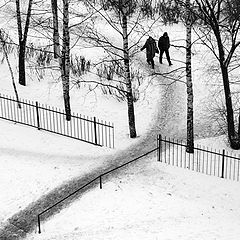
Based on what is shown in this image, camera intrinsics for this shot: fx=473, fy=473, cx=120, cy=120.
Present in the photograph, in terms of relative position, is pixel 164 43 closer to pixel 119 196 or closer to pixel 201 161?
pixel 201 161

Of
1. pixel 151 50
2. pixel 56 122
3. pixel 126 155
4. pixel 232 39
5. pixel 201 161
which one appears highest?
pixel 232 39

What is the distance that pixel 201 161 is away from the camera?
1583cm

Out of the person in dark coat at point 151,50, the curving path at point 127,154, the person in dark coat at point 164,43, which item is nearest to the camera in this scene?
the curving path at point 127,154

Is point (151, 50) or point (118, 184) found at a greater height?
point (151, 50)

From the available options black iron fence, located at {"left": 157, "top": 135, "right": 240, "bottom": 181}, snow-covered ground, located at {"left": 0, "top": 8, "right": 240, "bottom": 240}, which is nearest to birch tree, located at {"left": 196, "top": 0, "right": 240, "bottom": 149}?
snow-covered ground, located at {"left": 0, "top": 8, "right": 240, "bottom": 240}

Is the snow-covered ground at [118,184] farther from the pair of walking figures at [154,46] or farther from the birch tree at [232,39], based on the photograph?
the pair of walking figures at [154,46]

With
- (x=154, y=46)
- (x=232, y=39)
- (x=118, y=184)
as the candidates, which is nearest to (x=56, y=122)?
(x=118, y=184)

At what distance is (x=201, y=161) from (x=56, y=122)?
587cm

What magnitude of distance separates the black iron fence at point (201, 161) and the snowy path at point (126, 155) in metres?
0.94

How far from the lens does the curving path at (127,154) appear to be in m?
13.0

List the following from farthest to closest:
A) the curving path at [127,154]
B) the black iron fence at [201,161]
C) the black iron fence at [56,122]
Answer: the black iron fence at [56,122]
the black iron fence at [201,161]
the curving path at [127,154]

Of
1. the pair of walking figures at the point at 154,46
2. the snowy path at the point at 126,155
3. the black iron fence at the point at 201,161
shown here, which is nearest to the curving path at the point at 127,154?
the snowy path at the point at 126,155

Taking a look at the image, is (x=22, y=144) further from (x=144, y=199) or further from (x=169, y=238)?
(x=169, y=238)

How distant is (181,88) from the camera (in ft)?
70.9
